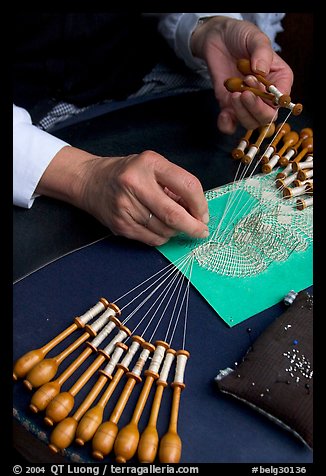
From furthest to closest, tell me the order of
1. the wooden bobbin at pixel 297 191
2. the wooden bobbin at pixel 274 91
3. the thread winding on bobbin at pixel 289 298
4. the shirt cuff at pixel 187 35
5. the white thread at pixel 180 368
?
1. the shirt cuff at pixel 187 35
2. the wooden bobbin at pixel 297 191
3. the wooden bobbin at pixel 274 91
4. the thread winding on bobbin at pixel 289 298
5. the white thread at pixel 180 368

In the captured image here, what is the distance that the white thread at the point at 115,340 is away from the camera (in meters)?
0.88

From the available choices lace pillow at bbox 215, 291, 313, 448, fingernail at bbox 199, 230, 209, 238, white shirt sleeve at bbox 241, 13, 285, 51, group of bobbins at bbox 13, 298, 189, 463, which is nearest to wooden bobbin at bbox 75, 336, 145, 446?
group of bobbins at bbox 13, 298, 189, 463

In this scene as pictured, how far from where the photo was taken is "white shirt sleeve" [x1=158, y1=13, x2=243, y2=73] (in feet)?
4.74

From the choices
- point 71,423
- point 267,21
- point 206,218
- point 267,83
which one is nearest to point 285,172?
point 267,83

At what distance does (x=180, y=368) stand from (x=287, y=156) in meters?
0.70

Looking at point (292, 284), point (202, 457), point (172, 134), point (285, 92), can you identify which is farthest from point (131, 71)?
point (202, 457)

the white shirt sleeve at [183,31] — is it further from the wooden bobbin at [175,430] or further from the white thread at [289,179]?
the wooden bobbin at [175,430]

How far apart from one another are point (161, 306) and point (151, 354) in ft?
0.34

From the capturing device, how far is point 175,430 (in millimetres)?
761

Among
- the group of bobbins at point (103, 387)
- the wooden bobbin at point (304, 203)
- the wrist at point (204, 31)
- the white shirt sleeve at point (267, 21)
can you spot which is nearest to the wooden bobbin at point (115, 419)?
the group of bobbins at point (103, 387)

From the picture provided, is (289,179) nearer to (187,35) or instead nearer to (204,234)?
(204,234)

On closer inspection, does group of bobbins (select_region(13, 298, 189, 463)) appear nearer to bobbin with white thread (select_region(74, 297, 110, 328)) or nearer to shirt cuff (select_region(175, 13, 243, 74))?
bobbin with white thread (select_region(74, 297, 110, 328))

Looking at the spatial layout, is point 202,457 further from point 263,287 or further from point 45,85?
point 45,85

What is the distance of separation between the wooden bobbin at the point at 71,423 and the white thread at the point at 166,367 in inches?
3.3
